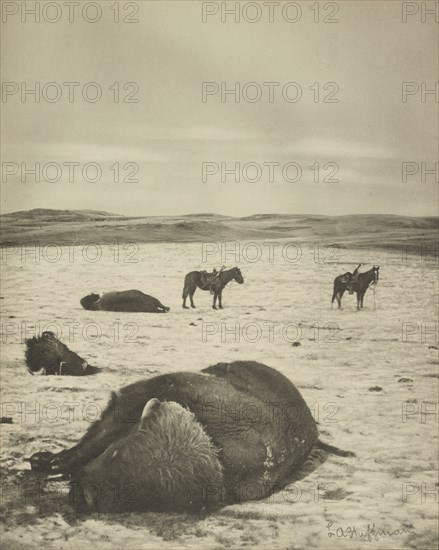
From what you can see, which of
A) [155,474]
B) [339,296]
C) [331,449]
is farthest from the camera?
[339,296]

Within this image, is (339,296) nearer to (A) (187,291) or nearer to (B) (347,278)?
(B) (347,278)

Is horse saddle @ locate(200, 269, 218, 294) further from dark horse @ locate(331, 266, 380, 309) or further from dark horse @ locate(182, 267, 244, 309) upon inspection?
dark horse @ locate(331, 266, 380, 309)

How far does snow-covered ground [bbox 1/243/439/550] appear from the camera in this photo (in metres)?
3.12

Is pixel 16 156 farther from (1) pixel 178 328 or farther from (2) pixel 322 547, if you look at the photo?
(2) pixel 322 547

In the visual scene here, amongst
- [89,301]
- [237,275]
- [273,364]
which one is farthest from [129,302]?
[273,364]

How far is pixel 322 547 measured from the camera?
312cm

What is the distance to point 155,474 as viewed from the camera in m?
3.07

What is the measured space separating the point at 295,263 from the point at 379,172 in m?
0.53

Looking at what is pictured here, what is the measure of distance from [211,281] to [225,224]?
277mm

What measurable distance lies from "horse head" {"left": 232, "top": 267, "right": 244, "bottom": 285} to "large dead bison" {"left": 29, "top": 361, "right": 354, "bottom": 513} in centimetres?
40

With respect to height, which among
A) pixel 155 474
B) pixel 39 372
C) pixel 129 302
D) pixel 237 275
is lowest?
pixel 155 474

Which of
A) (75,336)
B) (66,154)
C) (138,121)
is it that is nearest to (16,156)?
(66,154)
